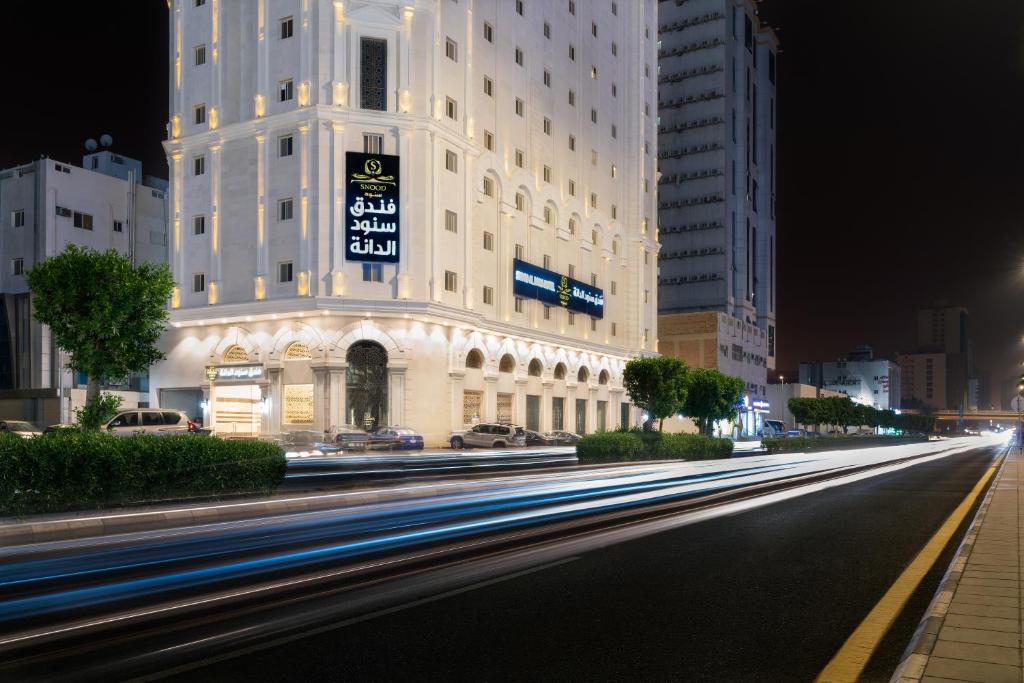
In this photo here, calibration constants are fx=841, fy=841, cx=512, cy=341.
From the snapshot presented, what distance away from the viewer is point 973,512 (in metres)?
16.3

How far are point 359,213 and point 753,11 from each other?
114m

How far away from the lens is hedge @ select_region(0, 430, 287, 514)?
1430 centimetres

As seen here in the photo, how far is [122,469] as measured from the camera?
15.6m

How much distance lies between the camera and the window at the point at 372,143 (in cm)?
4922

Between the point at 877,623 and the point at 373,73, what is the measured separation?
47914 mm

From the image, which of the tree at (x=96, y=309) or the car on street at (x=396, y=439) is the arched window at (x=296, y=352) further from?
the tree at (x=96, y=309)

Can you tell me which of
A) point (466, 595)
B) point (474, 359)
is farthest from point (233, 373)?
point (466, 595)

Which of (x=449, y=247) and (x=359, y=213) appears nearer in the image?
(x=359, y=213)

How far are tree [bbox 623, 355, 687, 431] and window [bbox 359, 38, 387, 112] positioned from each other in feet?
70.4

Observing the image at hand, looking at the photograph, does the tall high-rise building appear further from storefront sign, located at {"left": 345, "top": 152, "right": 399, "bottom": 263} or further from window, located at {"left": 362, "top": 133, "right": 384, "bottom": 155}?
window, located at {"left": 362, "top": 133, "right": 384, "bottom": 155}

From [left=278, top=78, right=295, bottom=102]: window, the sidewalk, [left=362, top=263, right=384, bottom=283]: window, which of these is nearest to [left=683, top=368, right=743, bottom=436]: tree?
[left=362, top=263, right=384, bottom=283]: window

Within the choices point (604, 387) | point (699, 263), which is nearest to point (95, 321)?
point (604, 387)

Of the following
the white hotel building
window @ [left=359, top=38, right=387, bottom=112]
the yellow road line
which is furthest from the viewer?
window @ [left=359, top=38, right=387, bottom=112]

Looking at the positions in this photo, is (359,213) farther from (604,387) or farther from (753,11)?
(753,11)
